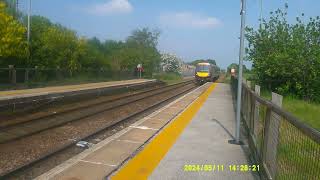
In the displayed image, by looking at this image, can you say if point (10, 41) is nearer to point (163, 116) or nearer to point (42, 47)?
point (42, 47)

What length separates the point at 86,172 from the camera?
7.36 meters

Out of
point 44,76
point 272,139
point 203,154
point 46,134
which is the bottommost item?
point 46,134

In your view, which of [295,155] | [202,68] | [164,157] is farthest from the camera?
[202,68]

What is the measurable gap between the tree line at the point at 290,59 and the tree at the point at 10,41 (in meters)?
19.2

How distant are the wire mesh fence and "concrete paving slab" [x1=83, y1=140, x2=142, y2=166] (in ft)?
64.7

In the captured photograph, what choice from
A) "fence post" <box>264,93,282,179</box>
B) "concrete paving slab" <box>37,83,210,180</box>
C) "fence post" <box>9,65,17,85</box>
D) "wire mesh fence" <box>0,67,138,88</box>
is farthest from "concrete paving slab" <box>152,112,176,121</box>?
"fence post" <box>9,65,17,85</box>

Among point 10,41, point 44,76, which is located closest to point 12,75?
point 44,76

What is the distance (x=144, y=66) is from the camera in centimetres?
7106

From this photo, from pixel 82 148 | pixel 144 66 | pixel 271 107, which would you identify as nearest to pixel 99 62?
pixel 144 66

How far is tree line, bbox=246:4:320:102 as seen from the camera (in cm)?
2488

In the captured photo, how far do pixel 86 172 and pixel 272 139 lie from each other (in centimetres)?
313

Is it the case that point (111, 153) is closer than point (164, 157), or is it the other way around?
point (164, 157)

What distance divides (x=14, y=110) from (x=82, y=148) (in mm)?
8572

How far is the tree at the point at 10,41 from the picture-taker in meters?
34.8
